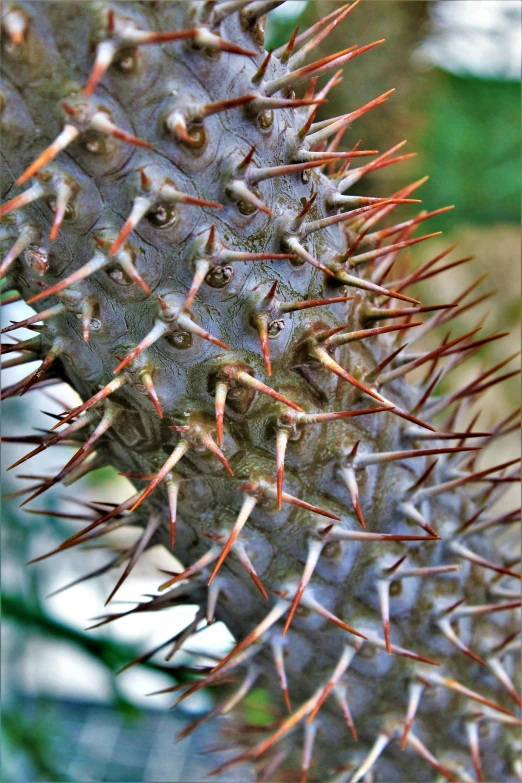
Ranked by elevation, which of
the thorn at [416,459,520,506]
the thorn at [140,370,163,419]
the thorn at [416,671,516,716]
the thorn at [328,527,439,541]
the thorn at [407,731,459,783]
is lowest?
the thorn at [407,731,459,783]

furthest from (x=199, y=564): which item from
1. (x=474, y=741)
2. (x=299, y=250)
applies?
(x=474, y=741)

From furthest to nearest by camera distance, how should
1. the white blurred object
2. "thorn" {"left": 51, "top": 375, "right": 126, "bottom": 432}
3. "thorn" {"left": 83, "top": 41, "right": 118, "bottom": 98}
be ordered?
1. the white blurred object
2. "thorn" {"left": 51, "top": 375, "right": 126, "bottom": 432}
3. "thorn" {"left": 83, "top": 41, "right": 118, "bottom": 98}

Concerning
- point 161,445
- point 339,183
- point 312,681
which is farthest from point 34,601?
point 339,183

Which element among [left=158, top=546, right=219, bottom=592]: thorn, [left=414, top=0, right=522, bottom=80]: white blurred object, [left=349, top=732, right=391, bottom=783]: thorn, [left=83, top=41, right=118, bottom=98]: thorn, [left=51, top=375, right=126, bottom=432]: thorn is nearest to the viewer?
[left=83, top=41, right=118, bottom=98]: thorn

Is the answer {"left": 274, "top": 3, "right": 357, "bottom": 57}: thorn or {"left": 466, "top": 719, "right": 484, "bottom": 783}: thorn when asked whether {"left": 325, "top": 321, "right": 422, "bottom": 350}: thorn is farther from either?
{"left": 466, "top": 719, "right": 484, "bottom": 783}: thorn

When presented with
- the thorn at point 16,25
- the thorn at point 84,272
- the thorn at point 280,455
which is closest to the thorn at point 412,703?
the thorn at point 280,455

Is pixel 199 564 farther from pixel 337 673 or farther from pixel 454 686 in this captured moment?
pixel 454 686

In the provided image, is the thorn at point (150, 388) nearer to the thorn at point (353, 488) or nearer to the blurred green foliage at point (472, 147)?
the thorn at point (353, 488)

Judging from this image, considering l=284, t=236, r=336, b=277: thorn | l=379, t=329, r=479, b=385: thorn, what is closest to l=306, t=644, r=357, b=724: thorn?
l=379, t=329, r=479, b=385: thorn
